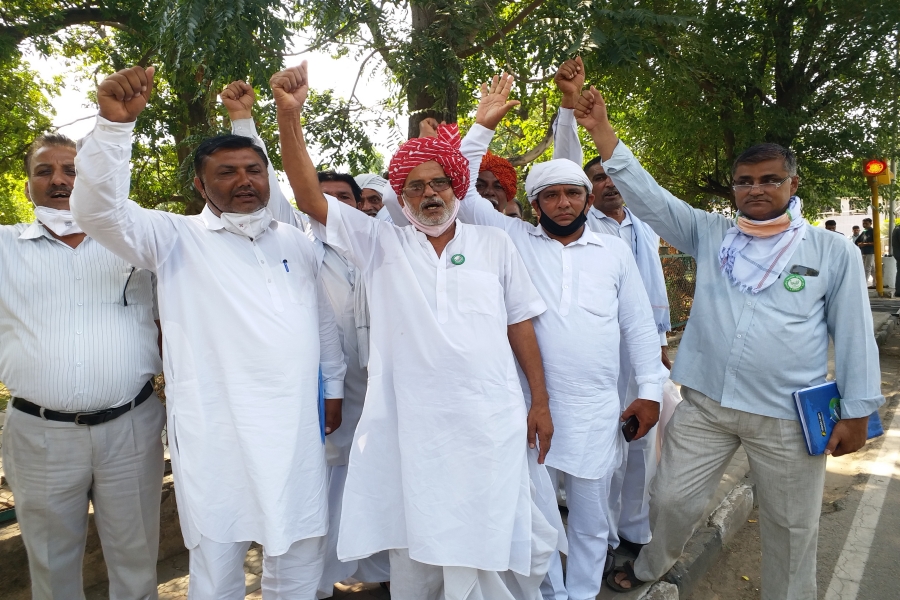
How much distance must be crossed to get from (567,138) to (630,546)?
7.57 feet

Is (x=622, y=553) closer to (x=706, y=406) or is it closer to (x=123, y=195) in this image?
(x=706, y=406)

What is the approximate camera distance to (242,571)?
2477 millimetres

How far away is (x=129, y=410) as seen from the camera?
2545 mm

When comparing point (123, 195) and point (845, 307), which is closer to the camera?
point (123, 195)

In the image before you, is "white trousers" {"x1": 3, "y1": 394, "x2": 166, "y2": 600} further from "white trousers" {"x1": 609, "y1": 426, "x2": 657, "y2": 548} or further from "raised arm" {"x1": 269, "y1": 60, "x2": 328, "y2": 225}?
"white trousers" {"x1": 609, "y1": 426, "x2": 657, "y2": 548}

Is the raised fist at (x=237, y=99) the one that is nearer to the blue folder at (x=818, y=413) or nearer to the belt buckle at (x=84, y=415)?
the belt buckle at (x=84, y=415)

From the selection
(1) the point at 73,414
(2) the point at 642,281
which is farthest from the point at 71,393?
(2) the point at 642,281

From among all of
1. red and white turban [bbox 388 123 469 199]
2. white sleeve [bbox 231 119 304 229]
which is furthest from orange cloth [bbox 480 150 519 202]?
white sleeve [bbox 231 119 304 229]

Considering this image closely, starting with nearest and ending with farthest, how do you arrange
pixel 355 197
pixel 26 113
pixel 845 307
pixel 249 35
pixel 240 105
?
pixel 845 307 < pixel 240 105 < pixel 249 35 < pixel 355 197 < pixel 26 113

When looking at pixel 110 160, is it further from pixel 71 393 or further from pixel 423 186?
pixel 423 186

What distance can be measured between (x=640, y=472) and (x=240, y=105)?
2.78 meters

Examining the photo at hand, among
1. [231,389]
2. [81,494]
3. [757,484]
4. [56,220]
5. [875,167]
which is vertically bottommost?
[757,484]

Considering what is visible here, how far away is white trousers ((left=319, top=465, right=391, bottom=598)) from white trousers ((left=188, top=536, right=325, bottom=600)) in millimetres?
379

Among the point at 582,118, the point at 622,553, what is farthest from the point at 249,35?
the point at 622,553
